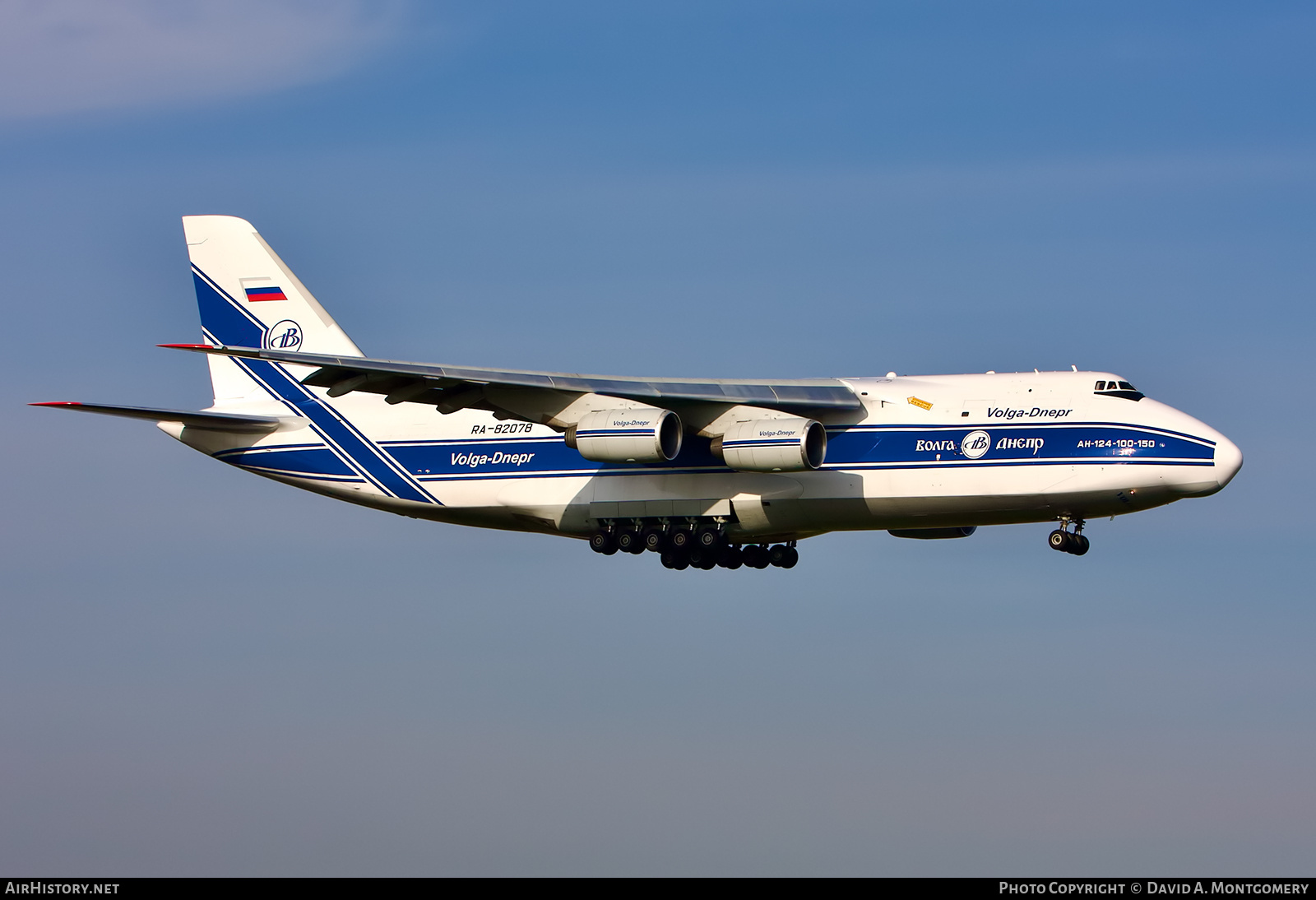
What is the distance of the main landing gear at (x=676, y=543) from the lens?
26344mm

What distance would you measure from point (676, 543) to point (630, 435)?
2.41m

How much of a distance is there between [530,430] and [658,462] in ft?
10.9

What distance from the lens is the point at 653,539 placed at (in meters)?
26.7

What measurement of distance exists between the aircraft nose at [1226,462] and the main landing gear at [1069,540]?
6.81 feet

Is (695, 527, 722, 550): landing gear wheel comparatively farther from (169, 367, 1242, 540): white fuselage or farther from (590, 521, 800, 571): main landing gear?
(169, 367, 1242, 540): white fuselage

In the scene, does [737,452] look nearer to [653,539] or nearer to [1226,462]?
[653,539]

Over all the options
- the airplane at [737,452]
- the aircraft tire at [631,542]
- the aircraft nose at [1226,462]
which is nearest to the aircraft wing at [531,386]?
the airplane at [737,452]

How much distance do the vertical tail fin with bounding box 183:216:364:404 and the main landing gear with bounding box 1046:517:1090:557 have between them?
12.1 meters

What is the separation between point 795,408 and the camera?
2553 centimetres

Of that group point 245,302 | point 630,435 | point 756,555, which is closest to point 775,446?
point 630,435

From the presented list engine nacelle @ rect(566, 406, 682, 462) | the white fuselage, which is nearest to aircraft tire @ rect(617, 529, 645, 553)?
the white fuselage

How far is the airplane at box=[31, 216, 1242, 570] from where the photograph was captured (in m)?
24.4

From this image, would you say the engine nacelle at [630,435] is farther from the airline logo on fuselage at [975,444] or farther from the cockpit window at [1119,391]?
the cockpit window at [1119,391]
